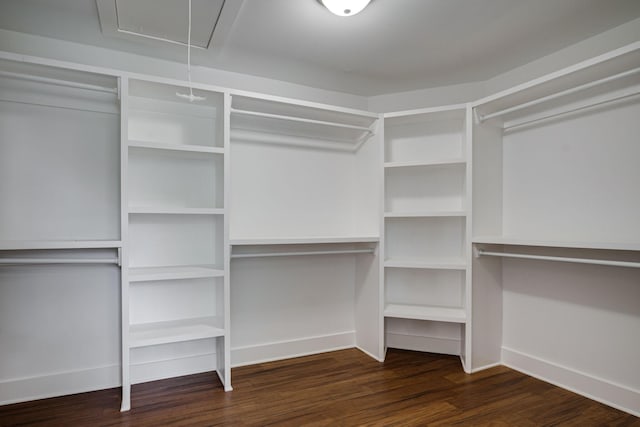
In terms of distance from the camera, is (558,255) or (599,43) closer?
(599,43)

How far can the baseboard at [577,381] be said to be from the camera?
2.24 meters

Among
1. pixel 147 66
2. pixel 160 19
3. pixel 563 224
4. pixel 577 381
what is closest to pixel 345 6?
pixel 160 19

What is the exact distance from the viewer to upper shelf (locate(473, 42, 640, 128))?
6.65 feet

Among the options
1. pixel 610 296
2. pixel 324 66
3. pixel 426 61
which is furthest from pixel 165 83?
pixel 610 296

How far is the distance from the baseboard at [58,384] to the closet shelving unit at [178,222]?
164 mm

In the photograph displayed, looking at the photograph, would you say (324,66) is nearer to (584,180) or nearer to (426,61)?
(426,61)

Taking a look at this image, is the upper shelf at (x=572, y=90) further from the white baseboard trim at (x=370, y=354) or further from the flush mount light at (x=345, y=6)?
the white baseboard trim at (x=370, y=354)

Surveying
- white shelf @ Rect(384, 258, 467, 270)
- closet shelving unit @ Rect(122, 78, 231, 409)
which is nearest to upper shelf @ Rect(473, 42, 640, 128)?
white shelf @ Rect(384, 258, 467, 270)

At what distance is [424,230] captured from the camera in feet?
10.9

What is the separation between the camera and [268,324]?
3.09 metres

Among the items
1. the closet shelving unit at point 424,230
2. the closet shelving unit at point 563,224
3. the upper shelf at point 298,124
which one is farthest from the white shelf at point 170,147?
the closet shelving unit at point 563,224

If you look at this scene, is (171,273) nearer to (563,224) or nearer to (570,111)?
(563,224)

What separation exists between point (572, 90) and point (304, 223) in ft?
6.96

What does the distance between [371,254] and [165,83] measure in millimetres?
2028
